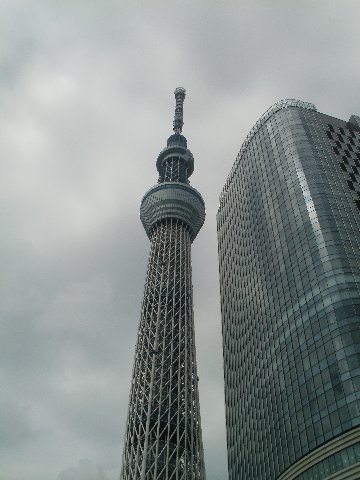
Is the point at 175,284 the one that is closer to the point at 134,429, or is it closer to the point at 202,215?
the point at 202,215

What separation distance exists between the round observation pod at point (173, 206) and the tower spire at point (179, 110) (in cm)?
3238

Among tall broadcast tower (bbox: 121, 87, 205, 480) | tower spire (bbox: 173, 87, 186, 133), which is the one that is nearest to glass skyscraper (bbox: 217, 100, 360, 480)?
tall broadcast tower (bbox: 121, 87, 205, 480)

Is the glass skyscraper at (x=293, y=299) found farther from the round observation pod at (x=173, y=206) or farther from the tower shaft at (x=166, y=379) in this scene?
the round observation pod at (x=173, y=206)

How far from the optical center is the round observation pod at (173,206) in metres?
146

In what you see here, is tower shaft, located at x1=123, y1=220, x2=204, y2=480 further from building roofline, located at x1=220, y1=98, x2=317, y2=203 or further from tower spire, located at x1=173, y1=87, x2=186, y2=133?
tower spire, located at x1=173, y1=87, x2=186, y2=133

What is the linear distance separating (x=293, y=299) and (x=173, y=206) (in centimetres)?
6355

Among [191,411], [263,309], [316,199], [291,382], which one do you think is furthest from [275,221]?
[191,411]

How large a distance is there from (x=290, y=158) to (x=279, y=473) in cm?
5999

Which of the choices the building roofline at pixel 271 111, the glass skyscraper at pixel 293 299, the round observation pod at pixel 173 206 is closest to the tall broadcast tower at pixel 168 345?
the round observation pod at pixel 173 206

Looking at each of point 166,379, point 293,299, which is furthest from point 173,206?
point 293,299

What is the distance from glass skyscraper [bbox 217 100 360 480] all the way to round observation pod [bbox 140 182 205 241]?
1447cm

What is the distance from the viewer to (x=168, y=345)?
382 feet

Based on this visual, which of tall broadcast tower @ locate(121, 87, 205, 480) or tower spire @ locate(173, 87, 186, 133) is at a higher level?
tower spire @ locate(173, 87, 186, 133)

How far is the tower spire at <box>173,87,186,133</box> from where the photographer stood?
17338 cm
